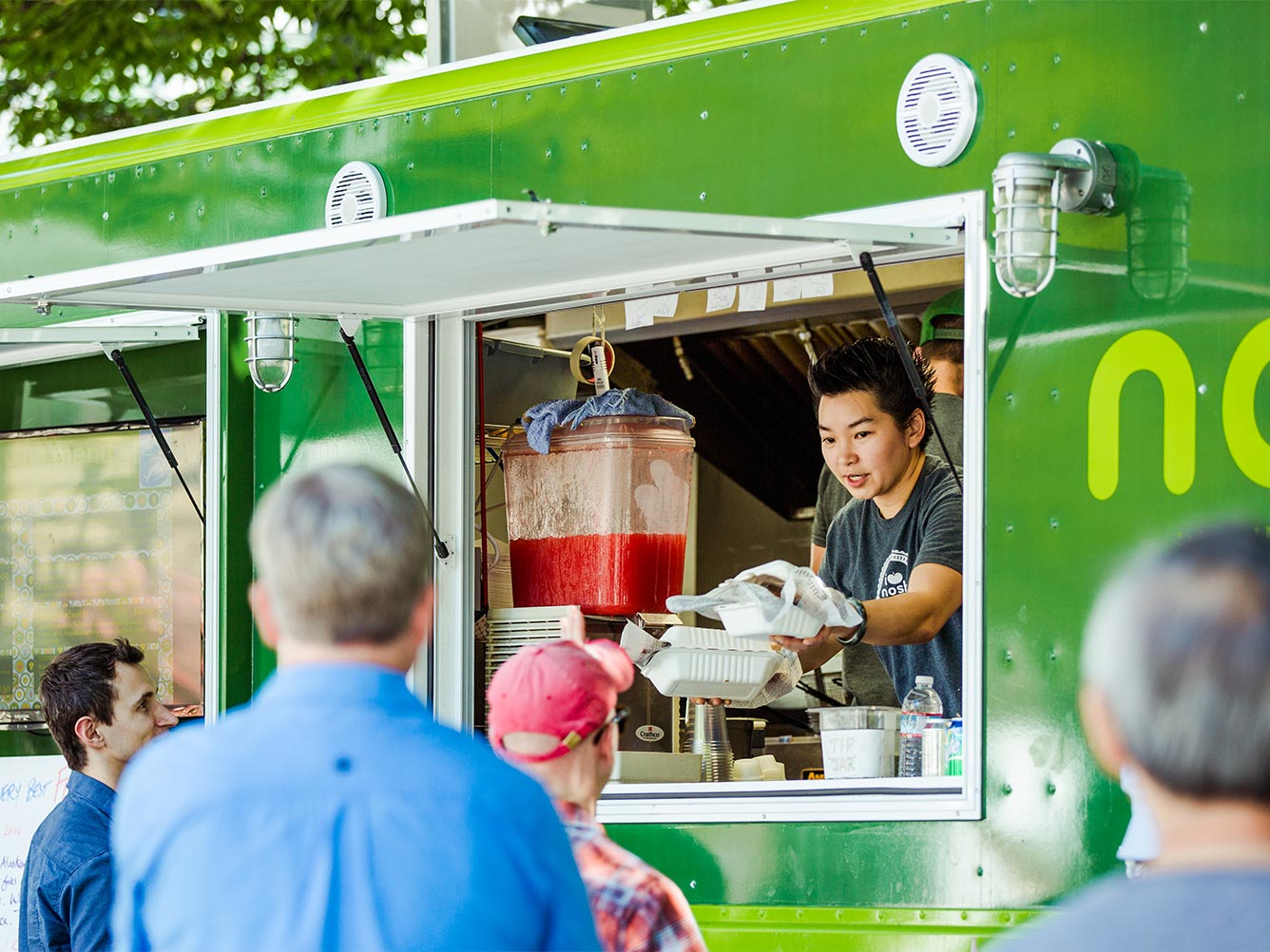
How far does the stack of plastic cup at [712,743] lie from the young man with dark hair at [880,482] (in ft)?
1.04

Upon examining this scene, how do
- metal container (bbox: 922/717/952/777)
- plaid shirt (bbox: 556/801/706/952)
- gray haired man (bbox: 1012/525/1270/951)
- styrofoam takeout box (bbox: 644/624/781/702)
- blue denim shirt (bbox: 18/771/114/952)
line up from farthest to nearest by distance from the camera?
styrofoam takeout box (bbox: 644/624/781/702)
metal container (bbox: 922/717/952/777)
blue denim shirt (bbox: 18/771/114/952)
plaid shirt (bbox: 556/801/706/952)
gray haired man (bbox: 1012/525/1270/951)

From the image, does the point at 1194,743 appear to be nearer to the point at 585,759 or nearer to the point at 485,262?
the point at 585,759

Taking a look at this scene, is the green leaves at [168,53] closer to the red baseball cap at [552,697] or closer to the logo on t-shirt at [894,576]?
the logo on t-shirt at [894,576]

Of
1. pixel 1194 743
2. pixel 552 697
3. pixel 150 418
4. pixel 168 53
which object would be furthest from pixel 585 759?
pixel 168 53

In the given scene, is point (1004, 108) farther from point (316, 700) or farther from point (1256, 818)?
point (1256, 818)

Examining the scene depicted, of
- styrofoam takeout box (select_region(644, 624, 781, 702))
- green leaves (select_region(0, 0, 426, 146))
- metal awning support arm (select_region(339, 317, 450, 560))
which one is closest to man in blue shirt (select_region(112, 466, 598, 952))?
styrofoam takeout box (select_region(644, 624, 781, 702))

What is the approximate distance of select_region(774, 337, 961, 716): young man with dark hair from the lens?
16.0ft

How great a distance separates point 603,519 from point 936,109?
165cm

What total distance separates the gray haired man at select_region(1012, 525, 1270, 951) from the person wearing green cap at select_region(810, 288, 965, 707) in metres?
3.34

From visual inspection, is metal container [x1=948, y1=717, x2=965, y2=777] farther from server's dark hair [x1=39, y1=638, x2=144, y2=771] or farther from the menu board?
the menu board

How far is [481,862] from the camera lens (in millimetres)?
2049

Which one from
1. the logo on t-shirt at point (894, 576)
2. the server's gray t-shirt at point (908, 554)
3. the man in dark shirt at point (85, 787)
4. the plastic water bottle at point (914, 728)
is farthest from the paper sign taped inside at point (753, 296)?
the man in dark shirt at point (85, 787)

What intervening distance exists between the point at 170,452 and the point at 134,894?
323 centimetres

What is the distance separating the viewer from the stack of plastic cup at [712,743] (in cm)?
495
